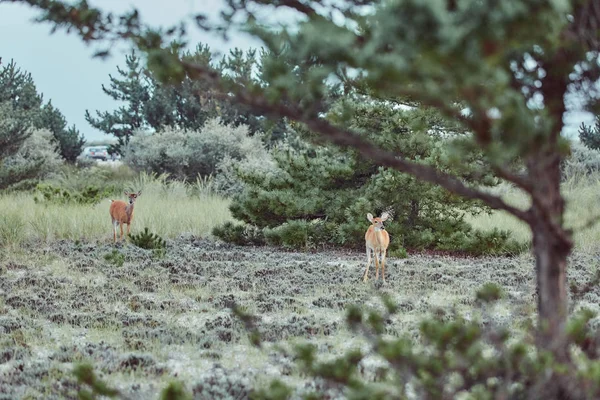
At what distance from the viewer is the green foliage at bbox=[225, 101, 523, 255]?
933 cm

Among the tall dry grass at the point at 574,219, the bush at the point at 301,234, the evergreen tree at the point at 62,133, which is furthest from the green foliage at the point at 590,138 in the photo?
the evergreen tree at the point at 62,133

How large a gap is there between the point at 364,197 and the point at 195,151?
13.0 m

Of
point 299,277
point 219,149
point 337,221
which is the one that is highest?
point 219,149

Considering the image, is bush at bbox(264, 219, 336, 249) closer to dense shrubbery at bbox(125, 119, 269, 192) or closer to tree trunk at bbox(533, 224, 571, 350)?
tree trunk at bbox(533, 224, 571, 350)

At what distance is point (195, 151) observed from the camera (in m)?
21.8

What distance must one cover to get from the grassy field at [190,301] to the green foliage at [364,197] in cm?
43

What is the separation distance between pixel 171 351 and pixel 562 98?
3.18 metres

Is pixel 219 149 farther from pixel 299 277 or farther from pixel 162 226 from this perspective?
pixel 299 277

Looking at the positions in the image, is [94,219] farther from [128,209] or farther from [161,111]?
[161,111]

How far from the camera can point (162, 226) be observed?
11492mm

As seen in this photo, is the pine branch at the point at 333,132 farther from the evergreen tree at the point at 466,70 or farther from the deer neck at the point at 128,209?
the deer neck at the point at 128,209

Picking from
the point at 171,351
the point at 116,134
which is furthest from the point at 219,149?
the point at 171,351

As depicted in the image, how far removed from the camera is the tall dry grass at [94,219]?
10.2 metres

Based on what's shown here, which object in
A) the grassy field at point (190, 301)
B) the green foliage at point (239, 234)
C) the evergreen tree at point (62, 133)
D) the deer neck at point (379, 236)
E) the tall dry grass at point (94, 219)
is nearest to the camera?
the grassy field at point (190, 301)
